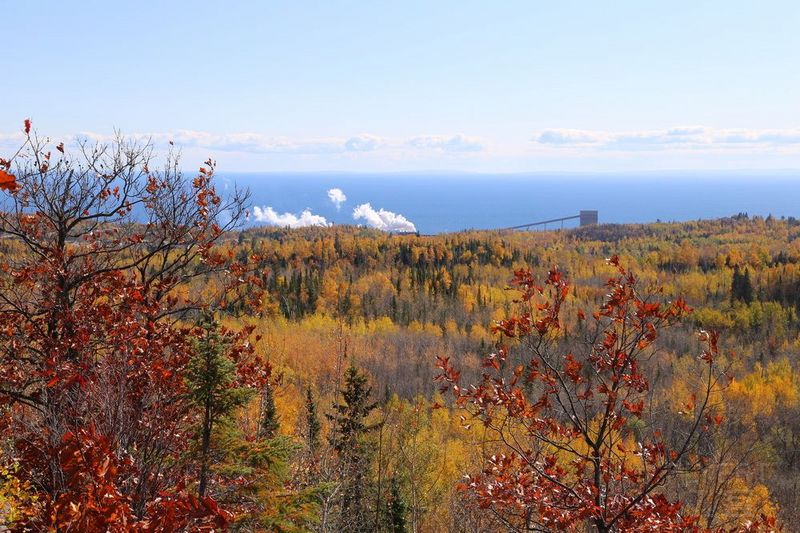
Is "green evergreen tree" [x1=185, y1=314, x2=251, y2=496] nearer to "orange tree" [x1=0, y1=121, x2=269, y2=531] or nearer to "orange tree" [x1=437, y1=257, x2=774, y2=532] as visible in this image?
"orange tree" [x1=0, y1=121, x2=269, y2=531]

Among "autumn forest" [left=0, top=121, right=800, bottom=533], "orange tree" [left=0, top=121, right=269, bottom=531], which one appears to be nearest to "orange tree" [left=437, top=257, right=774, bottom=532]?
"autumn forest" [left=0, top=121, right=800, bottom=533]

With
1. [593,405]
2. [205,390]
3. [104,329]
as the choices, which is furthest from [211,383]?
[593,405]

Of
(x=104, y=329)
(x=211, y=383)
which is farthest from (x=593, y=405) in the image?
(x=104, y=329)

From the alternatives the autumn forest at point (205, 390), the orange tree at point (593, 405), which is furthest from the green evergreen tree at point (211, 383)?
the orange tree at point (593, 405)

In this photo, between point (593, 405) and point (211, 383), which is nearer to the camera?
point (593, 405)

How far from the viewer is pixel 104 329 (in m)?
10.2

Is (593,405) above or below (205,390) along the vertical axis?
above

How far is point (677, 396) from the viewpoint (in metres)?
64.9

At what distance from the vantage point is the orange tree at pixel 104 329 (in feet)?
24.1

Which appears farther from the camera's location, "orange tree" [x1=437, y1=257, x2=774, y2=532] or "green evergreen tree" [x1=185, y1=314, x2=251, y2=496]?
"green evergreen tree" [x1=185, y1=314, x2=251, y2=496]

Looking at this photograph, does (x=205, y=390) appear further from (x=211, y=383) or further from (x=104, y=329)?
(x=104, y=329)

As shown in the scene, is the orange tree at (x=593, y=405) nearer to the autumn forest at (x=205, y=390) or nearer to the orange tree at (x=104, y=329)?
the autumn forest at (x=205, y=390)

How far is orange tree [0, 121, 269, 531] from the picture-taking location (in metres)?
7.36

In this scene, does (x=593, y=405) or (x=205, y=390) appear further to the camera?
(x=205, y=390)
